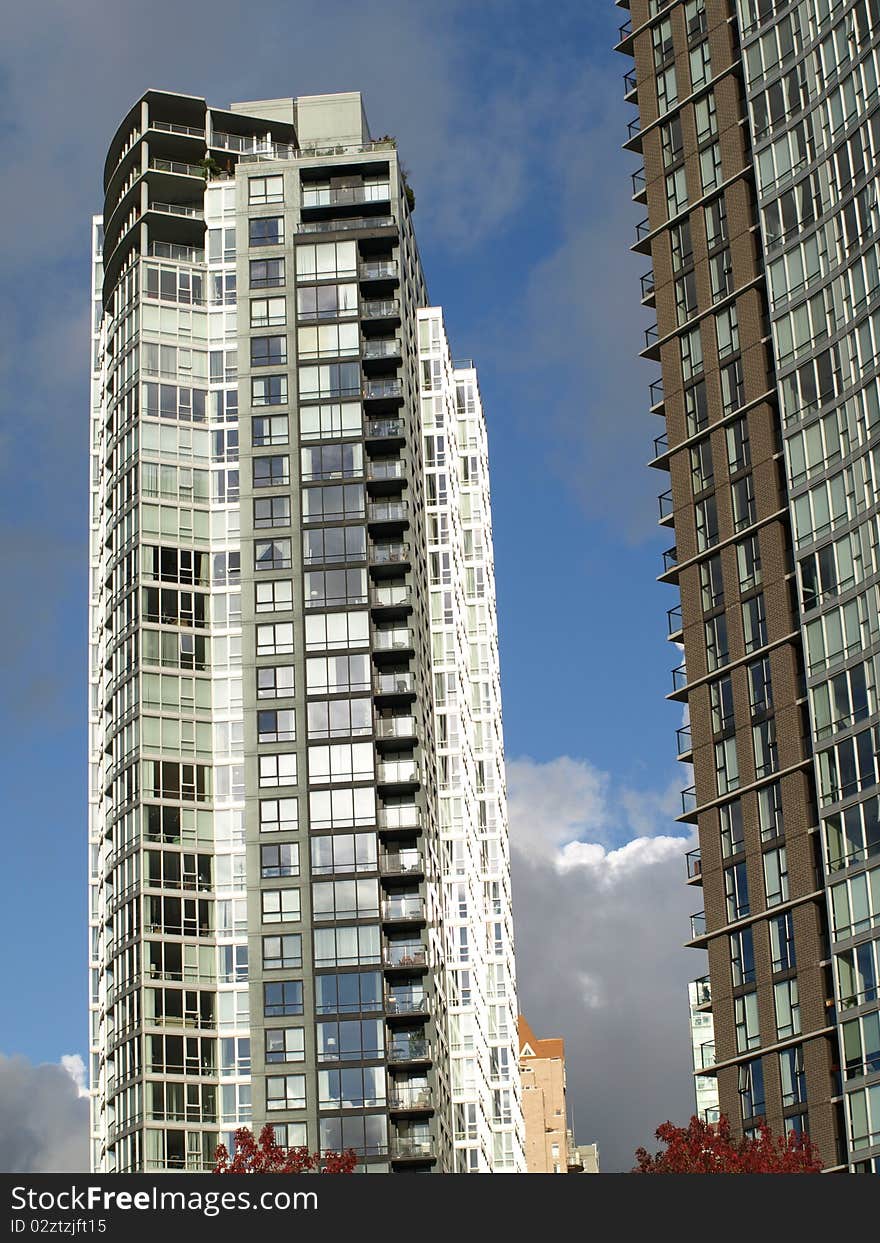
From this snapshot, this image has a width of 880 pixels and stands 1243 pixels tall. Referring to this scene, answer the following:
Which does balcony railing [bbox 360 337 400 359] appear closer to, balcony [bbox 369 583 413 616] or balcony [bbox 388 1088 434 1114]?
balcony [bbox 369 583 413 616]

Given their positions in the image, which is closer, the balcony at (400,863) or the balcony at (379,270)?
the balcony at (400,863)

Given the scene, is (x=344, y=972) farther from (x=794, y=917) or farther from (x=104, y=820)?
(x=794, y=917)

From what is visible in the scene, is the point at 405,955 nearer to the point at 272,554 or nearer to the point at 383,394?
the point at 272,554

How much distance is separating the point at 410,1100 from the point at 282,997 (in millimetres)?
8854

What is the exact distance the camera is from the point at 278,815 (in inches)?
4815

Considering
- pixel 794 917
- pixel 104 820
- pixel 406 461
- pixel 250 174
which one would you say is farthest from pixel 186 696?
pixel 794 917

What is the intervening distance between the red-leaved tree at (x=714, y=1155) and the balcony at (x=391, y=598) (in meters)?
47.0

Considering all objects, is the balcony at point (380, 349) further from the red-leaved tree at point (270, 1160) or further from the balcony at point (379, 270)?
the red-leaved tree at point (270, 1160)

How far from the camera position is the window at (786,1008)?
94750mm

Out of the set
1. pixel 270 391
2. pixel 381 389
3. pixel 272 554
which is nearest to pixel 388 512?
pixel 272 554

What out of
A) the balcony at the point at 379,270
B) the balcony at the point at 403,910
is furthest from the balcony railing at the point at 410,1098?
the balcony at the point at 379,270

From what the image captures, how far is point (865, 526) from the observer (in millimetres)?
95938

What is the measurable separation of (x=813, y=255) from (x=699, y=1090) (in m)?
109

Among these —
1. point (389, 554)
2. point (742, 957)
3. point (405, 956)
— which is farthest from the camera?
point (389, 554)
